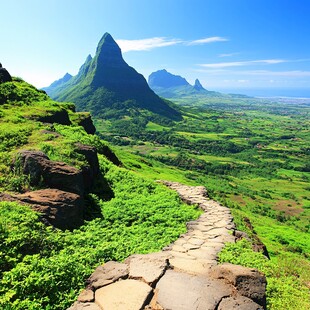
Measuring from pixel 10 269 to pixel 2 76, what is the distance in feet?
87.9

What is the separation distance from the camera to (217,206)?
18.5 meters

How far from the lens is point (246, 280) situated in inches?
325

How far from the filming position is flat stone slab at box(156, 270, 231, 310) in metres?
7.41

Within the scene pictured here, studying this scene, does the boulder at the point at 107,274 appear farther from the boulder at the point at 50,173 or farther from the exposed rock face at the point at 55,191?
the boulder at the point at 50,173

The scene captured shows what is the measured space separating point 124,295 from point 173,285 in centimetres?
137

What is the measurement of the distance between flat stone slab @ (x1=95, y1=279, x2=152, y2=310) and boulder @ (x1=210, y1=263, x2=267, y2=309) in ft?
7.24

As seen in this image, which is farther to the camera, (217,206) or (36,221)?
(217,206)

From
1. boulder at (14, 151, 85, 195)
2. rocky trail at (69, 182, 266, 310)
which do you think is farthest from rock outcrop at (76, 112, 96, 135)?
rocky trail at (69, 182, 266, 310)

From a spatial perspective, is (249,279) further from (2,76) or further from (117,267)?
(2,76)

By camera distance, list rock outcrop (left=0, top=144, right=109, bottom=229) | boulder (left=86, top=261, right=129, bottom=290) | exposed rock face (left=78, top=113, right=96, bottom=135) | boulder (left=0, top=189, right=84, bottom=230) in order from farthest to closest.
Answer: exposed rock face (left=78, top=113, right=96, bottom=135) → rock outcrop (left=0, top=144, right=109, bottom=229) → boulder (left=0, top=189, right=84, bottom=230) → boulder (left=86, top=261, right=129, bottom=290)

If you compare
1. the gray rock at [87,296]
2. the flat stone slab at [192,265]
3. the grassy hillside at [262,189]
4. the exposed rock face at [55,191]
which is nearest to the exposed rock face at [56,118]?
the exposed rock face at [55,191]

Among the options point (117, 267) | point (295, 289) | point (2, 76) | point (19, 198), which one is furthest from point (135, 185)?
point (2, 76)

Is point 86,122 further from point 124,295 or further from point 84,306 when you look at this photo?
point 84,306

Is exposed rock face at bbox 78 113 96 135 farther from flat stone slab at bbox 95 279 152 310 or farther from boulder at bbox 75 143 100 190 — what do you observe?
flat stone slab at bbox 95 279 152 310
